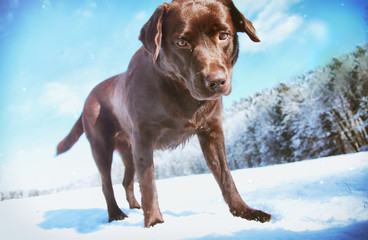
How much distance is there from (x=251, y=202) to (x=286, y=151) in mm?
29814

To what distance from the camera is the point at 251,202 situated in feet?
8.73

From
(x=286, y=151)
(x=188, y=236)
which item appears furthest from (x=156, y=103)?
(x=286, y=151)

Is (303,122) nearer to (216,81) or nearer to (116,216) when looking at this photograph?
(116,216)

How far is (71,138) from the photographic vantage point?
12.9ft

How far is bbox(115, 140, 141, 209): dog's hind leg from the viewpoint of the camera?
3695 mm

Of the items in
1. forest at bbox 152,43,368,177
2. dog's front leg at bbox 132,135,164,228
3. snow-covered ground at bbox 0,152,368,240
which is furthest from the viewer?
forest at bbox 152,43,368,177

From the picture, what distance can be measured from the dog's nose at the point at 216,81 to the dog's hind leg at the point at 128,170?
7.06 ft

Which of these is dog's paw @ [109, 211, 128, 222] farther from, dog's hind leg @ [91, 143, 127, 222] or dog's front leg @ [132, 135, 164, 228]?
dog's front leg @ [132, 135, 164, 228]

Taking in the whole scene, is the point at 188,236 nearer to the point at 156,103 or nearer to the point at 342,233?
the point at 342,233

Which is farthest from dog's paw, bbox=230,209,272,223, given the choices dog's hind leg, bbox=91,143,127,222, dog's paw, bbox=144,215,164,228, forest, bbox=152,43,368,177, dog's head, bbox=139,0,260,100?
forest, bbox=152,43,368,177

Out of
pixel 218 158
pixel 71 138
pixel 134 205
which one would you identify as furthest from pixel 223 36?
pixel 71 138

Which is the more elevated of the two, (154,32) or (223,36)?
(154,32)

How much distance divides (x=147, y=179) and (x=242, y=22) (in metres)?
1.70

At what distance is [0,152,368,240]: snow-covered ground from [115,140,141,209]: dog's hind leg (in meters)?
0.22
